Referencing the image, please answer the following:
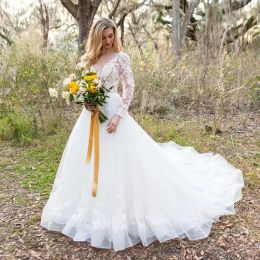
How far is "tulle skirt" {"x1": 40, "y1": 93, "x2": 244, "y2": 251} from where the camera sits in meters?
3.02

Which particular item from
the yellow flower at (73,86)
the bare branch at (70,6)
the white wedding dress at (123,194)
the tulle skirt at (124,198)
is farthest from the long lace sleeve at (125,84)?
the bare branch at (70,6)

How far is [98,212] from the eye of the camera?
10.0ft

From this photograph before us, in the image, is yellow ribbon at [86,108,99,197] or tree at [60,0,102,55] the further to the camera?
tree at [60,0,102,55]

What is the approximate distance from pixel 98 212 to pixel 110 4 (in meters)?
12.9

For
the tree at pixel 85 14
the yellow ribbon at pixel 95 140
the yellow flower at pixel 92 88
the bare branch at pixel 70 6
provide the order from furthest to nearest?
the bare branch at pixel 70 6 < the tree at pixel 85 14 < the yellow ribbon at pixel 95 140 < the yellow flower at pixel 92 88

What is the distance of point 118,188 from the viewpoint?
3086 millimetres

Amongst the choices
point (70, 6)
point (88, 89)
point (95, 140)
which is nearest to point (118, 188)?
point (95, 140)

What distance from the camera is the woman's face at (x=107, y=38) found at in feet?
9.94

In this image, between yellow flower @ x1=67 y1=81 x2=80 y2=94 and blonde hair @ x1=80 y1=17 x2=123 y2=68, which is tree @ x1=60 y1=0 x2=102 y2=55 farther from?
yellow flower @ x1=67 y1=81 x2=80 y2=94

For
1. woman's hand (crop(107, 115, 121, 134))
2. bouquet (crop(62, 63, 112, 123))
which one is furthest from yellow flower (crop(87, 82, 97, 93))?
woman's hand (crop(107, 115, 121, 134))

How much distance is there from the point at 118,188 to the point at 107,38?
3.81 feet

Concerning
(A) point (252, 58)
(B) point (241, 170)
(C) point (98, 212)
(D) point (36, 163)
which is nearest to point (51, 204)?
(C) point (98, 212)

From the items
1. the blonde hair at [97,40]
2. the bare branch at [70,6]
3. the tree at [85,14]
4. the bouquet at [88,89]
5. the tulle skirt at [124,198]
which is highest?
the bare branch at [70,6]

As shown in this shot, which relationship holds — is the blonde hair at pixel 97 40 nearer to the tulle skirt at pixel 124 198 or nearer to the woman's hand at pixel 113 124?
the tulle skirt at pixel 124 198
